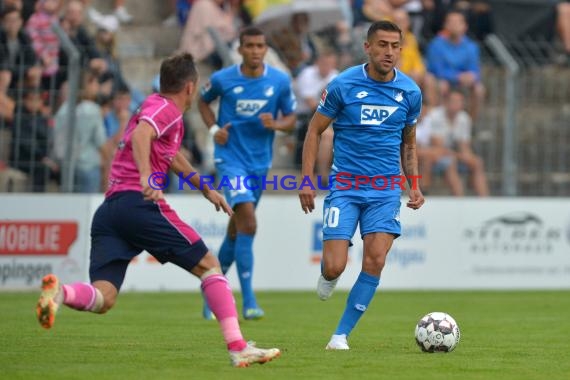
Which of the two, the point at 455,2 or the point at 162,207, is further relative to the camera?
the point at 455,2

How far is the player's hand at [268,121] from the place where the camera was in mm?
13109

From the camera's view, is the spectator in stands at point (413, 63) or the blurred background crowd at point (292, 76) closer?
the blurred background crowd at point (292, 76)

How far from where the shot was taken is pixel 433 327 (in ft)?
30.6

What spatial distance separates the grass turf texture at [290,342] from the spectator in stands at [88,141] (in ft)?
6.27

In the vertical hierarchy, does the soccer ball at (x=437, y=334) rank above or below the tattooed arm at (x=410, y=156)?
below

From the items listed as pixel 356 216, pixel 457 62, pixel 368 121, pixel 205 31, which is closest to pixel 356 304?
pixel 356 216

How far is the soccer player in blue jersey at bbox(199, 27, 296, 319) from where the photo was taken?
1309 cm

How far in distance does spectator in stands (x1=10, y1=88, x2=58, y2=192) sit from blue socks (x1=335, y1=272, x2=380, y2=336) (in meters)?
7.79

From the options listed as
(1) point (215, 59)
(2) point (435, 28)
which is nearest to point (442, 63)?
(2) point (435, 28)

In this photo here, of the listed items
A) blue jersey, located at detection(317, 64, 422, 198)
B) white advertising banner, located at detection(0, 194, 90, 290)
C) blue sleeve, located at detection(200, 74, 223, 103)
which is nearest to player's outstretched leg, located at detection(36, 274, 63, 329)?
blue jersey, located at detection(317, 64, 422, 198)

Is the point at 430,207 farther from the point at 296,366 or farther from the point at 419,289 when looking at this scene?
the point at 296,366

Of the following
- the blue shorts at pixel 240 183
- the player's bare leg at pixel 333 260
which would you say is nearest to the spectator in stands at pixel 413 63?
the blue shorts at pixel 240 183

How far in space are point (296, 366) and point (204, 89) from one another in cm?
561

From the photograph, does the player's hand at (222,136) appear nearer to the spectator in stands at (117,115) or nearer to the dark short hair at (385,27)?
the dark short hair at (385,27)
